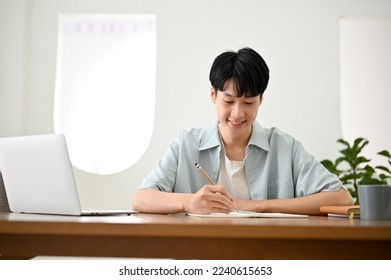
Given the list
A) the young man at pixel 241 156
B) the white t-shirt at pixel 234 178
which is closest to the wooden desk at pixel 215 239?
the young man at pixel 241 156

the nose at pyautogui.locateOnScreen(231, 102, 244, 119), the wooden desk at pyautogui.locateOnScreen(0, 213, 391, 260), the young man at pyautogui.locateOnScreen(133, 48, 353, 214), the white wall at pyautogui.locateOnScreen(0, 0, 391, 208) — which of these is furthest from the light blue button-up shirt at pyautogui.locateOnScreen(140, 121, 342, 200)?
the white wall at pyautogui.locateOnScreen(0, 0, 391, 208)

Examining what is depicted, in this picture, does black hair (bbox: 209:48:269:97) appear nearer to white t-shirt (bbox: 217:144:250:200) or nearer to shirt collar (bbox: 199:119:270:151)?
shirt collar (bbox: 199:119:270:151)

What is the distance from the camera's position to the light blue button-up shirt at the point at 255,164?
84.5 inches

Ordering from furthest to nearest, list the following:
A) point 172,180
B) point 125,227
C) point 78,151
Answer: point 78,151
point 172,180
point 125,227

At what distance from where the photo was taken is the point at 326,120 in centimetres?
423

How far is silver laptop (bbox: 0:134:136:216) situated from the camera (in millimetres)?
1349

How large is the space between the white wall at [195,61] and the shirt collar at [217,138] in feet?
6.46

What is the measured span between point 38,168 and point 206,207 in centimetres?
48

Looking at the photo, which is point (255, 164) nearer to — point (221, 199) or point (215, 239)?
point (221, 199)

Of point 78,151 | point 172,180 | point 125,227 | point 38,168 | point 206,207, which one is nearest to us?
point 125,227

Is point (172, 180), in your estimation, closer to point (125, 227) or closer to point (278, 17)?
point (125, 227)

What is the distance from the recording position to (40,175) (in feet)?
4.66

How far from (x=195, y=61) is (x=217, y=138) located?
214 centimetres
